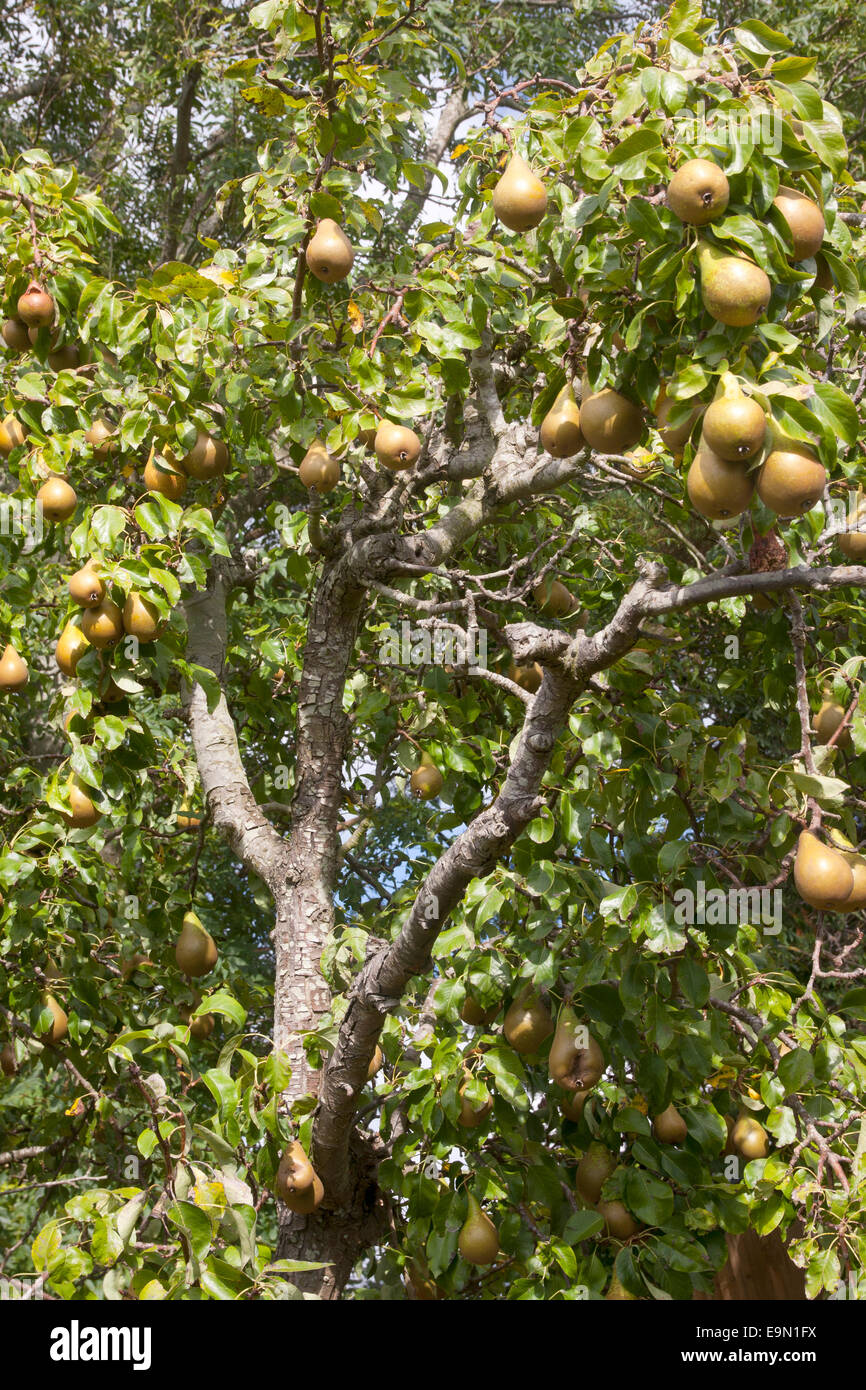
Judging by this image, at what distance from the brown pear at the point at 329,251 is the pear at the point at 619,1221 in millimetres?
1843

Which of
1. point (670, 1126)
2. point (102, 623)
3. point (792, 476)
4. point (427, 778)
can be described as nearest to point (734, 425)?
point (792, 476)

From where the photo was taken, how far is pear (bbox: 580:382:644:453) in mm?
1753

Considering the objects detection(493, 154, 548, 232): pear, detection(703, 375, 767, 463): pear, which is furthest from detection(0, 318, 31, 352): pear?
detection(703, 375, 767, 463): pear

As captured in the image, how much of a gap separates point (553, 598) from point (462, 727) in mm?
415

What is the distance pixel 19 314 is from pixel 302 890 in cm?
143

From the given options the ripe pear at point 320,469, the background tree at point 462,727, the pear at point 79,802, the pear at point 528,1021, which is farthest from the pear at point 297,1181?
the ripe pear at point 320,469

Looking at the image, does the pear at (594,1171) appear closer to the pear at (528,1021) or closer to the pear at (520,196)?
the pear at (528,1021)

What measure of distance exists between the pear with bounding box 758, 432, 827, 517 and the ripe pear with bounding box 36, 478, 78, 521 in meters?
1.69

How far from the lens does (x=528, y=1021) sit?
2238 mm

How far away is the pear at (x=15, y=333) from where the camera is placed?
271 cm

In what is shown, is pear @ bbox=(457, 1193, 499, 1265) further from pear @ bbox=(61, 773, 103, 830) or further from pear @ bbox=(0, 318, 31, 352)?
pear @ bbox=(0, 318, 31, 352)

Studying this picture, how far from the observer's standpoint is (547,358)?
2486 mm
